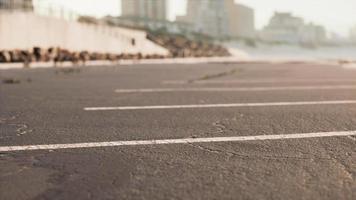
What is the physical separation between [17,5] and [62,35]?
14.8 feet

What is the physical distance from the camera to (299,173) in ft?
9.59

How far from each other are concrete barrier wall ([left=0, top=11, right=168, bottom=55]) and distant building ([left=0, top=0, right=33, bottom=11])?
57 cm

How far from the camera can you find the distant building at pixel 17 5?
2153cm

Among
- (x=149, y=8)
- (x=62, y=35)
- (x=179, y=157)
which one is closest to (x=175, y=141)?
(x=179, y=157)

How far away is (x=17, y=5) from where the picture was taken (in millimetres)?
22859

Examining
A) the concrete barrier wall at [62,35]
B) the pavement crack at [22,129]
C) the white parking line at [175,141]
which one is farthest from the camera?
the concrete barrier wall at [62,35]

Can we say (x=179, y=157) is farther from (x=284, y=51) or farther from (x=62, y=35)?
(x=284, y=51)

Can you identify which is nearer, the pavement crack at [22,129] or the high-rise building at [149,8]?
the pavement crack at [22,129]

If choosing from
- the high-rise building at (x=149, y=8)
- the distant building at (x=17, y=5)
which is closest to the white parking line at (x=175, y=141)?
the distant building at (x=17, y=5)

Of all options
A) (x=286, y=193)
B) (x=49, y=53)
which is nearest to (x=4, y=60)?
(x=49, y=53)

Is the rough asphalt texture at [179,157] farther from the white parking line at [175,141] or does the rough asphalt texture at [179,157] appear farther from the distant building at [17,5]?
the distant building at [17,5]

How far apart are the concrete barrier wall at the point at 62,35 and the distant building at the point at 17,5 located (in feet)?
1.87

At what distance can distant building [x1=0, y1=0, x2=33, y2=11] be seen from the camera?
70.6 ft

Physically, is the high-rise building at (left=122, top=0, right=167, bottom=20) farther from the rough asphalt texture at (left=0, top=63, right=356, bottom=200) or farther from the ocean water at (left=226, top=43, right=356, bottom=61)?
the rough asphalt texture at (left=0, top=63, right=356, bottom=200)
